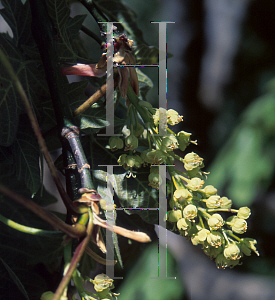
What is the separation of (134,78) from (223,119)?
2.97 ft

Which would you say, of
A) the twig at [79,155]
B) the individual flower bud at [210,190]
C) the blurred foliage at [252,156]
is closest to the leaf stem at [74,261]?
the twig at [79,155]

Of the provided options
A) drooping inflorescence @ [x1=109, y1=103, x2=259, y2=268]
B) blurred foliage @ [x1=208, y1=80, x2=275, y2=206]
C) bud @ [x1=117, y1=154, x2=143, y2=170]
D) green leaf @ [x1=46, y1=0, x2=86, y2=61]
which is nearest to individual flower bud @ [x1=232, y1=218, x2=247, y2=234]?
drooping inflorescence @ [x1=109, y1=103, x2=259, y2=268]

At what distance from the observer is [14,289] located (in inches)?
11.7

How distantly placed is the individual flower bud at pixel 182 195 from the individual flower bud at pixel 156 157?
0.03 meters

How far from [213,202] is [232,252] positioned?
46mm

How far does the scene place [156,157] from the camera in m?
0.25

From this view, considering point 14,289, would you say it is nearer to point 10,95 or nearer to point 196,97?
point 10,95

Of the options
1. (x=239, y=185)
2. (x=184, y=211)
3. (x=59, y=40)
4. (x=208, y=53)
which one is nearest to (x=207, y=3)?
(x=208, y=53)

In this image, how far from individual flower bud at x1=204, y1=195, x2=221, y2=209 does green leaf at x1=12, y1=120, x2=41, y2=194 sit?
0.17 m

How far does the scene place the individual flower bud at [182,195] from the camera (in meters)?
0.25

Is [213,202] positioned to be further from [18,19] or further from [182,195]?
[18,19]

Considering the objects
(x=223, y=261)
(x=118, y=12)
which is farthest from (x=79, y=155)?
(x=118, y=12)

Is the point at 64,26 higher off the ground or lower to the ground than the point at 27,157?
higher

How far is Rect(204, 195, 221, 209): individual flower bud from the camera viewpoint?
0.85 feet
